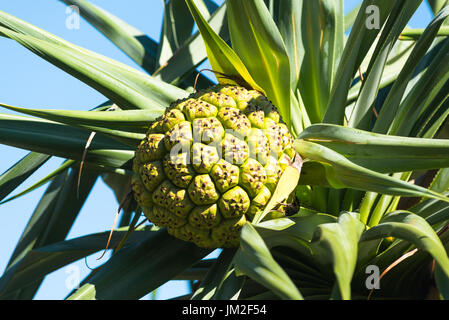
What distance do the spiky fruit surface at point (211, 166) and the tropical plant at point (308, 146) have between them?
0.05 meters

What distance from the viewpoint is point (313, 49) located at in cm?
142

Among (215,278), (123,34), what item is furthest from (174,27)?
(215,278)

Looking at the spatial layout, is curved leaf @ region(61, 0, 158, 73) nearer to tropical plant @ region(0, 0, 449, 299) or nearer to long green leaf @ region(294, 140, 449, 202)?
tropical plant @ region(0, 0, 449, 299)

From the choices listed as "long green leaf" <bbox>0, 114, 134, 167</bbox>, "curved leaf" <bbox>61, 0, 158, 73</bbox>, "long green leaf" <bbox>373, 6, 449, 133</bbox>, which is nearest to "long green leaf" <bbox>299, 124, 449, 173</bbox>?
"long green leaf" <bbox>373, 6, 449, 133</bbox>

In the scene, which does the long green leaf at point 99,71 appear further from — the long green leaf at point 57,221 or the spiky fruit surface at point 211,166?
the long green leaf at point 57,221

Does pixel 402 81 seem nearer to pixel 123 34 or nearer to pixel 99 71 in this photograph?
pixel 99 71

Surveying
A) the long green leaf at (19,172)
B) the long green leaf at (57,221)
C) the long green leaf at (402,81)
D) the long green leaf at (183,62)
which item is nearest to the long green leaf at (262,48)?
the long green leaf at (402,81)

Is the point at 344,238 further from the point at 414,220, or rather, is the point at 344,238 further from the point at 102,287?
the point at 102,287

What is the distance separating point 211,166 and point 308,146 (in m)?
0.20

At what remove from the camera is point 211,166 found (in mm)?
1005

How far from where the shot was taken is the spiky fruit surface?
1007 millimetres

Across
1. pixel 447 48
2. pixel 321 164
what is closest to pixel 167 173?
pixel 321 164

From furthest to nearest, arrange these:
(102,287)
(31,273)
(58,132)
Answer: (31,273) → (58,132) → (102,287)
